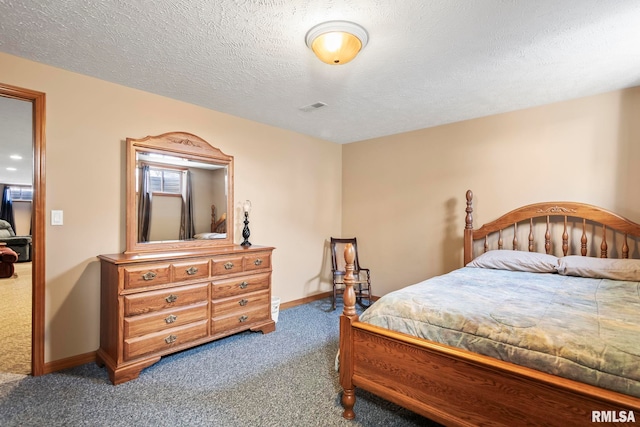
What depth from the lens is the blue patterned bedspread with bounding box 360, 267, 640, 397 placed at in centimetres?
117

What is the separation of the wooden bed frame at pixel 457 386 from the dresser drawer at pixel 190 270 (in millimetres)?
1462

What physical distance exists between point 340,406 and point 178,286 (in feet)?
5.28

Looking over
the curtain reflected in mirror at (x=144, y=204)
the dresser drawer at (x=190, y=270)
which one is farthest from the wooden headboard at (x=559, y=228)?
the curtain reflected in mirror at (x=144, y=204)

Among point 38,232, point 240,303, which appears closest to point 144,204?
point 38,232

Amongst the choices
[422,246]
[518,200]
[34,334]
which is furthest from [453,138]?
[34,334]

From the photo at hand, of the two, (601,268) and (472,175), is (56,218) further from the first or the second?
(601,268)

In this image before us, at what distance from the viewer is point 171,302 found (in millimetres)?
2523

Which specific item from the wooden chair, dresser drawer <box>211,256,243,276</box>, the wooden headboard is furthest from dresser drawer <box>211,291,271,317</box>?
the wooden headboard

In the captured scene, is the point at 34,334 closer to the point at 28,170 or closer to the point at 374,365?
the point at 374,365

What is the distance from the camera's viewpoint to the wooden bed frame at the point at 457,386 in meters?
1.15

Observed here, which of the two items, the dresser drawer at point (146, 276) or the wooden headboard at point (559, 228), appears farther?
the wooden headboard at point (559, 228)

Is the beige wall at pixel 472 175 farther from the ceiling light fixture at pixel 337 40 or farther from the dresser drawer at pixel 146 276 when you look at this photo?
the dresser drawer at pixel 146 276

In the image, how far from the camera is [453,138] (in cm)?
370
